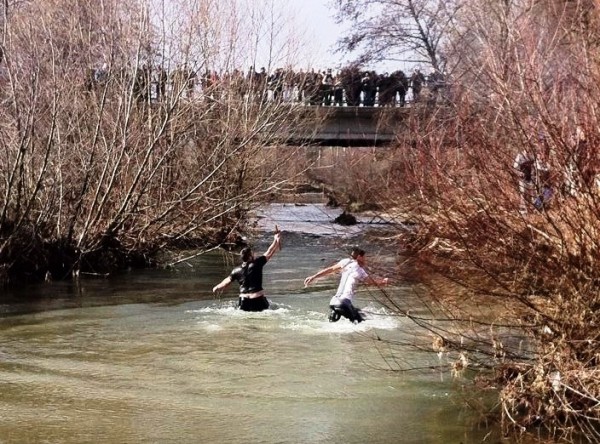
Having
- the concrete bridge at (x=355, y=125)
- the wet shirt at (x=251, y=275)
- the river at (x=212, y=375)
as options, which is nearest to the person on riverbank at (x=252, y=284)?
the wet shirt at (x=251, y=275)

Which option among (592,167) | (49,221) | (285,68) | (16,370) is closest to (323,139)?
(285,68)

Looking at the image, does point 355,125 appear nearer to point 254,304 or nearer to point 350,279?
point 254,304

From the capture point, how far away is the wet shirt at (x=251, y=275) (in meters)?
14.4

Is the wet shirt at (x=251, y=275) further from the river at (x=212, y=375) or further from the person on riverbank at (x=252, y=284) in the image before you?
the river at (x=212, y=375)

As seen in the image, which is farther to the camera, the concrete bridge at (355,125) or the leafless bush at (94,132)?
the concrete bridge at (355,125)

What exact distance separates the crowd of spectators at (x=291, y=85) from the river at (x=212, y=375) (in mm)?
6023

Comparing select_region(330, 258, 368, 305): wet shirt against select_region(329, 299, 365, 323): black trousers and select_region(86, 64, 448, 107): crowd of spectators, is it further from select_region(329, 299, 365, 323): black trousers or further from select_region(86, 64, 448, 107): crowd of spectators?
select_region(86, 64, 448, 107): crowd of spectators

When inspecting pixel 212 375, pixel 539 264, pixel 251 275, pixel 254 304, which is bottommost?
pixel 254 304

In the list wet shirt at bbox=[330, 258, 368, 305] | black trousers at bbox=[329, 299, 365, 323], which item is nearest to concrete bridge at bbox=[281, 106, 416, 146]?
wet shirt at bbox=[330, 258, 368, 305]

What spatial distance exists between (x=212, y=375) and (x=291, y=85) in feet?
53.1

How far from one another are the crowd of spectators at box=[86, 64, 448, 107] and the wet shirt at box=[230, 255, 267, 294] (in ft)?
20.9

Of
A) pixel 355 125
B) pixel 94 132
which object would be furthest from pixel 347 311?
pixel 355 125

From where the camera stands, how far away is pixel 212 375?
33.6 feet

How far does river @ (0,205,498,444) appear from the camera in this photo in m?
8.16
